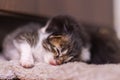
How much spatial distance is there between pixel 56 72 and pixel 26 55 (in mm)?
186

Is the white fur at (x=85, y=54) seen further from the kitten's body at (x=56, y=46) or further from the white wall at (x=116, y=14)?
the white wall at (x=116, y=14)

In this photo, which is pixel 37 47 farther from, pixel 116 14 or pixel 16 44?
pixel 116 14

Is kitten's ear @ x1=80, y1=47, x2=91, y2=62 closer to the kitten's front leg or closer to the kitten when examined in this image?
the kitten

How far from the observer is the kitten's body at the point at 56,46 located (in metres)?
1.00

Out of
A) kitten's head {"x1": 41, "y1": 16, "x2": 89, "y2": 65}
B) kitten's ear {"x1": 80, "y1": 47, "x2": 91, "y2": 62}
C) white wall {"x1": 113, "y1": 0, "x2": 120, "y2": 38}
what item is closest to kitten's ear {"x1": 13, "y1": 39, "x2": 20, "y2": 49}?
kitten's head {"x1": 41, "y1": 16, "x2": 89, "y2": 65}

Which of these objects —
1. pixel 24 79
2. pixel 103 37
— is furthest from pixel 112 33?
pixel 24 79

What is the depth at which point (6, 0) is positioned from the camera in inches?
47.4

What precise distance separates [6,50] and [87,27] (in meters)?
0.54

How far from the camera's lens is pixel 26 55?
39.3 inches

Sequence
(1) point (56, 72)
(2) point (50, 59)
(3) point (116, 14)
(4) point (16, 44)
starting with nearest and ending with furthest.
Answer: (1) point (56, 72)
(2) point (50, 59)
(4) point (16, 44)
(3) point (116, 14)

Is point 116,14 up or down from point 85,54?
up

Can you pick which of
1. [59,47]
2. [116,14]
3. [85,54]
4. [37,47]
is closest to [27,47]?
[37,47]

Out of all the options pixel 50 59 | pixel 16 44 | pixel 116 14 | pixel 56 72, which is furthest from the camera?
pixel 116 14

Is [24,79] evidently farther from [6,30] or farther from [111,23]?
[111,23]
